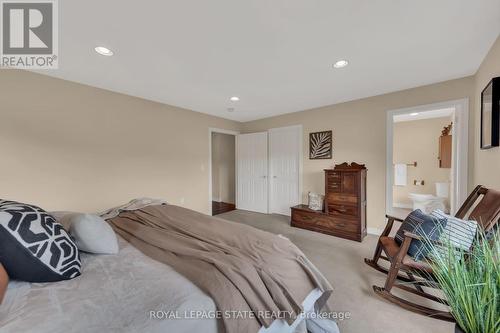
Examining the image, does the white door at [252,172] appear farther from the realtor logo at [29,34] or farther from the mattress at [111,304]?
the mattress at [111,304]

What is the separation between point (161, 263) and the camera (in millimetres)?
1207

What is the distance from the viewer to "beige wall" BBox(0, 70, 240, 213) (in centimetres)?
237

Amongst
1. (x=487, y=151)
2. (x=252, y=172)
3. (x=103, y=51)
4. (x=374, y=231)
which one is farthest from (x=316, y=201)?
(x=103, y=51)

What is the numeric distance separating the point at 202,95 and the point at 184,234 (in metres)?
2.46

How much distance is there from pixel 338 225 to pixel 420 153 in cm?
368

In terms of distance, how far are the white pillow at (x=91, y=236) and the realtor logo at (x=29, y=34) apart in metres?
1.61

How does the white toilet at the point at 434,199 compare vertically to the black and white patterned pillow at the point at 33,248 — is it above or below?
below

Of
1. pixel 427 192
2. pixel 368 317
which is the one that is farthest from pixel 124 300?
pixel 427 192

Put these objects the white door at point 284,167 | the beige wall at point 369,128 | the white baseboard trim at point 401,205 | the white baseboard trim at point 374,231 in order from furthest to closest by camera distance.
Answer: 1. the white baseboard trim at point 401,205
2. the white door at point 284,167
3. the white baseboard trim at point 374,231
4. the beige wall at point 369,128

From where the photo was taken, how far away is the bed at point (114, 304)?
0.75 meters

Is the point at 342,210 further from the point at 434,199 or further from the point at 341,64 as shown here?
the point at 434,199

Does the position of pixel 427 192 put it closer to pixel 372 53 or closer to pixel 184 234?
pixel 372 53

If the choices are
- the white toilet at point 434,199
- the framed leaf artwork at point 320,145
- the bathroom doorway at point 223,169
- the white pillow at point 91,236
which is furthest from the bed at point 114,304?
the white toilet at point 434,199

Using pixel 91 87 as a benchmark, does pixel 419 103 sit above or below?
below
